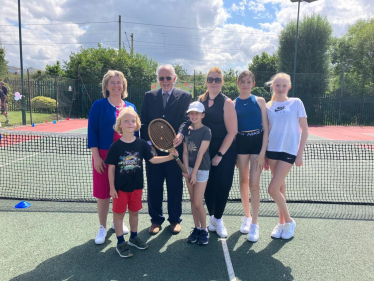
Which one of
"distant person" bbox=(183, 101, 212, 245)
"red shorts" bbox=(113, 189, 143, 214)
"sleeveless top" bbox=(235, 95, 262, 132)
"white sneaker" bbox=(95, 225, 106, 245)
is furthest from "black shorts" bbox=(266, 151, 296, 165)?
"white sneaker" bbox=(95, 225, 106, 245)

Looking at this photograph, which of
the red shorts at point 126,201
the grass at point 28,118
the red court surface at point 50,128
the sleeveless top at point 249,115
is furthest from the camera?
the grass at point 28,118

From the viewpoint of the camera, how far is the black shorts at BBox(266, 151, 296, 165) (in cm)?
357

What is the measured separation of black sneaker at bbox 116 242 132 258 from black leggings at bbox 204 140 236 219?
128cm

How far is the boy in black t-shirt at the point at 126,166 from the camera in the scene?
127 inches

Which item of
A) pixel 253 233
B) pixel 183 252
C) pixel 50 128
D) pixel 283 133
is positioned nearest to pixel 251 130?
pixel 283 133

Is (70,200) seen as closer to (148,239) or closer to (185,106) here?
(148,239)

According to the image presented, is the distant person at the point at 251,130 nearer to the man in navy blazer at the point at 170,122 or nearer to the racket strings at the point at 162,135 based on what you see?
the man in navy blazer at the point at 170,122

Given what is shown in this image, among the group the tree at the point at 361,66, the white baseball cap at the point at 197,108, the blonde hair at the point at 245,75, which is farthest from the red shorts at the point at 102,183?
the tree at the point at 361,66

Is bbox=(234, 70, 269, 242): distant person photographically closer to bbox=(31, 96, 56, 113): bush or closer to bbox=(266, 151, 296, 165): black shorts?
bbox=(266, 151, 296, 165): black shorts

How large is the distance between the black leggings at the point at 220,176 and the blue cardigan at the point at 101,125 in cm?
132

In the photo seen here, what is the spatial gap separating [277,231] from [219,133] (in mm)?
1633

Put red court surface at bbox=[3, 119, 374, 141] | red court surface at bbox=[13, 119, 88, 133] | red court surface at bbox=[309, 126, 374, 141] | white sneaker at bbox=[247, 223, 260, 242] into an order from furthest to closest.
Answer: red court surface at bbox=[309, 126, 374, 141] → red court surface at bbox=[3, 119, 374, 141] → red court surface at bbox=[13, 119, 88, 133] → white sneaker at bbox=[247, 223, 260, 242]

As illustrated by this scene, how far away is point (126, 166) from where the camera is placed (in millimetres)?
3271

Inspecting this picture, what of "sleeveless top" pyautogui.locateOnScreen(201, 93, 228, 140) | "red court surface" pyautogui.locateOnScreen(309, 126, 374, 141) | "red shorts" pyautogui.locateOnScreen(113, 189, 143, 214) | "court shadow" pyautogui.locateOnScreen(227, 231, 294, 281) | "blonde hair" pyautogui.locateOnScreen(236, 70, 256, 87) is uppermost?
"blonde hair" pyautogui.locateOnScreen(236, 70, 256, 87)
